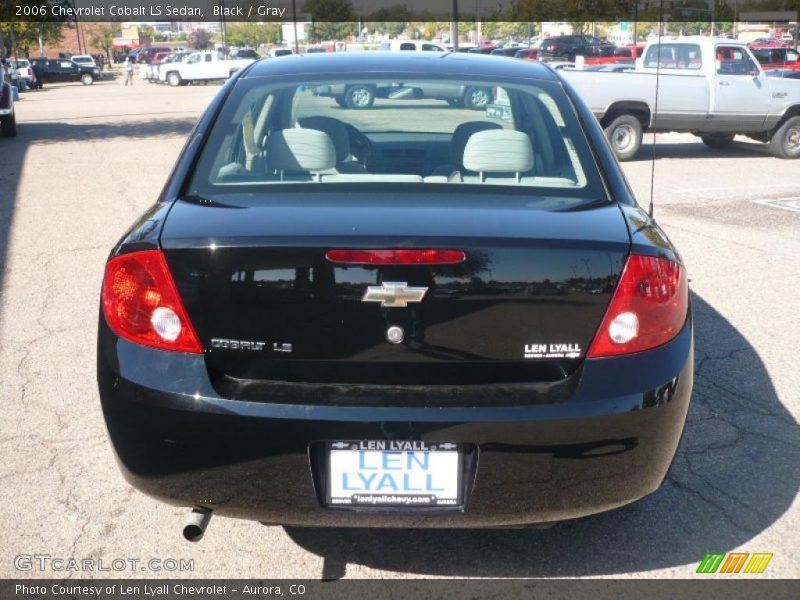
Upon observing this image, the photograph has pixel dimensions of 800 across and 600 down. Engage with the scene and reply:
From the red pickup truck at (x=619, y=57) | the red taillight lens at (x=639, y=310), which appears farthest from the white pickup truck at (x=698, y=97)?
the red pickup truck at (x=619, y=57)

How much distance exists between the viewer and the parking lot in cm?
301

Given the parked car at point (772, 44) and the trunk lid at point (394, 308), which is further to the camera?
the parked car at point (772, 44)

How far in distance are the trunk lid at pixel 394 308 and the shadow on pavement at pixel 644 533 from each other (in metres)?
0.80

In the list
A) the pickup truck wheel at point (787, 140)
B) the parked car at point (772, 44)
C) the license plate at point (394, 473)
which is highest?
the license plate at point (394, 473)

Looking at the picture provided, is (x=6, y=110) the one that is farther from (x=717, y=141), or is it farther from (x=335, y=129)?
(x=335, y=129)

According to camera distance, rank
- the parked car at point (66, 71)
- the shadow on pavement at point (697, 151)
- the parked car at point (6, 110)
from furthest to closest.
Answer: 1. the parked car at point (66, 71)
2. the parked car at point (6, 110)
3. the shadow on pavement at point (697, 151)

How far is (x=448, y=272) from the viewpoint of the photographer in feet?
8.00

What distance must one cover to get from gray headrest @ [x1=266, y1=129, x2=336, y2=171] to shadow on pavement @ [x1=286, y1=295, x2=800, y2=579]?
1316 mm

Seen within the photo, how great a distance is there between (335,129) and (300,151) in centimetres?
48

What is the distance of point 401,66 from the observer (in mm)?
3691

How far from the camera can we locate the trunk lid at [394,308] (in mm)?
2453

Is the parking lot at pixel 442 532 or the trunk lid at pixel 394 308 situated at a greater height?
the trunk lid at pixel 394 308

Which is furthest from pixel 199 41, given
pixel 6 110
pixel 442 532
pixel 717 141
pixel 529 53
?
pixel 442 532

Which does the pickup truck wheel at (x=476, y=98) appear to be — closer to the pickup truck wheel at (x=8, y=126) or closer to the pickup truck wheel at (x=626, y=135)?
the pickup truck wheel at (x=626, y=135)
